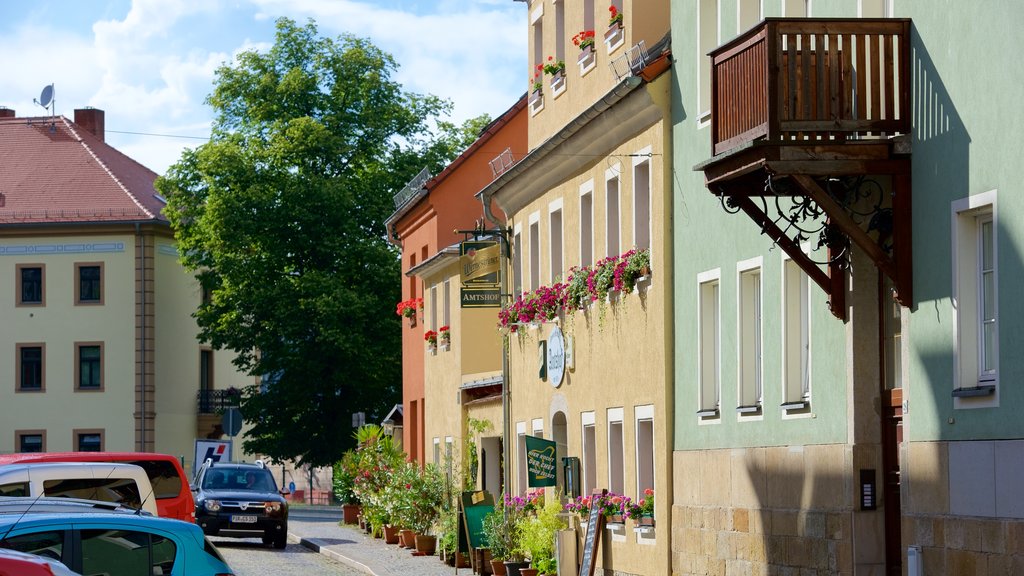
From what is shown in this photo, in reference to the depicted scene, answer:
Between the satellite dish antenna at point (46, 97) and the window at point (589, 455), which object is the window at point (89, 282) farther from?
the window at point (589, 455)

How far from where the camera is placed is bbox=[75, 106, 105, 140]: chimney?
74.7 meters

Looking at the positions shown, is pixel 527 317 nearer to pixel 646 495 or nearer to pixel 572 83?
pixel 572 83

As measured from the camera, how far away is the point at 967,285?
1366cm

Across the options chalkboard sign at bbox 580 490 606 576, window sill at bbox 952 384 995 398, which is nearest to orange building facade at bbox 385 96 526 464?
chalkboard sign at bbox 580 490 606 576

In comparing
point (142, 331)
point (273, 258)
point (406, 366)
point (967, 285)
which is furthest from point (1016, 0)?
point (142, 331)

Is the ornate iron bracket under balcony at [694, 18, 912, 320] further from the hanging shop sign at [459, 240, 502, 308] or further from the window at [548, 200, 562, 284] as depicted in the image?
the hanging shop sign at [459, 240, 502, 308]

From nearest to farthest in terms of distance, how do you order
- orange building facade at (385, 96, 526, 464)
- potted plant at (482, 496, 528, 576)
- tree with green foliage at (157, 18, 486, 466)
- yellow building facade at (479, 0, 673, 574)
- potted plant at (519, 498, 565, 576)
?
yellow building facade at (479, 0, 673, 574)
potted plant at (519, 498, 565, 576)
potted plant at (482, 496, 528, 576)
orange building facade at (385, 96, 526, 464)
tree with green foliage at (157, 18, 486, 466)

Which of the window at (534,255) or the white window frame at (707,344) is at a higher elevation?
the window at (534,255)

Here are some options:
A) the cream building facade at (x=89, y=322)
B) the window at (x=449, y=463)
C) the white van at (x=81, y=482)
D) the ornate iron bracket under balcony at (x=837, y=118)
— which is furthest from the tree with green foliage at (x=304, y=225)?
the ornate iron bracket under balcony at (x=837, y=118)

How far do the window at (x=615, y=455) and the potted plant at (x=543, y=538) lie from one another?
1.14 m

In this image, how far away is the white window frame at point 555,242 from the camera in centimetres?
2650

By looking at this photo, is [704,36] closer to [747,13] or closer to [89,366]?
[747,13]

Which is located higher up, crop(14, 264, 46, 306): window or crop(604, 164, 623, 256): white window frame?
crop(14, 264, 46, 306): window

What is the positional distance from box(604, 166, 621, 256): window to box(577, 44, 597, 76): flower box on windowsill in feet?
7.62
